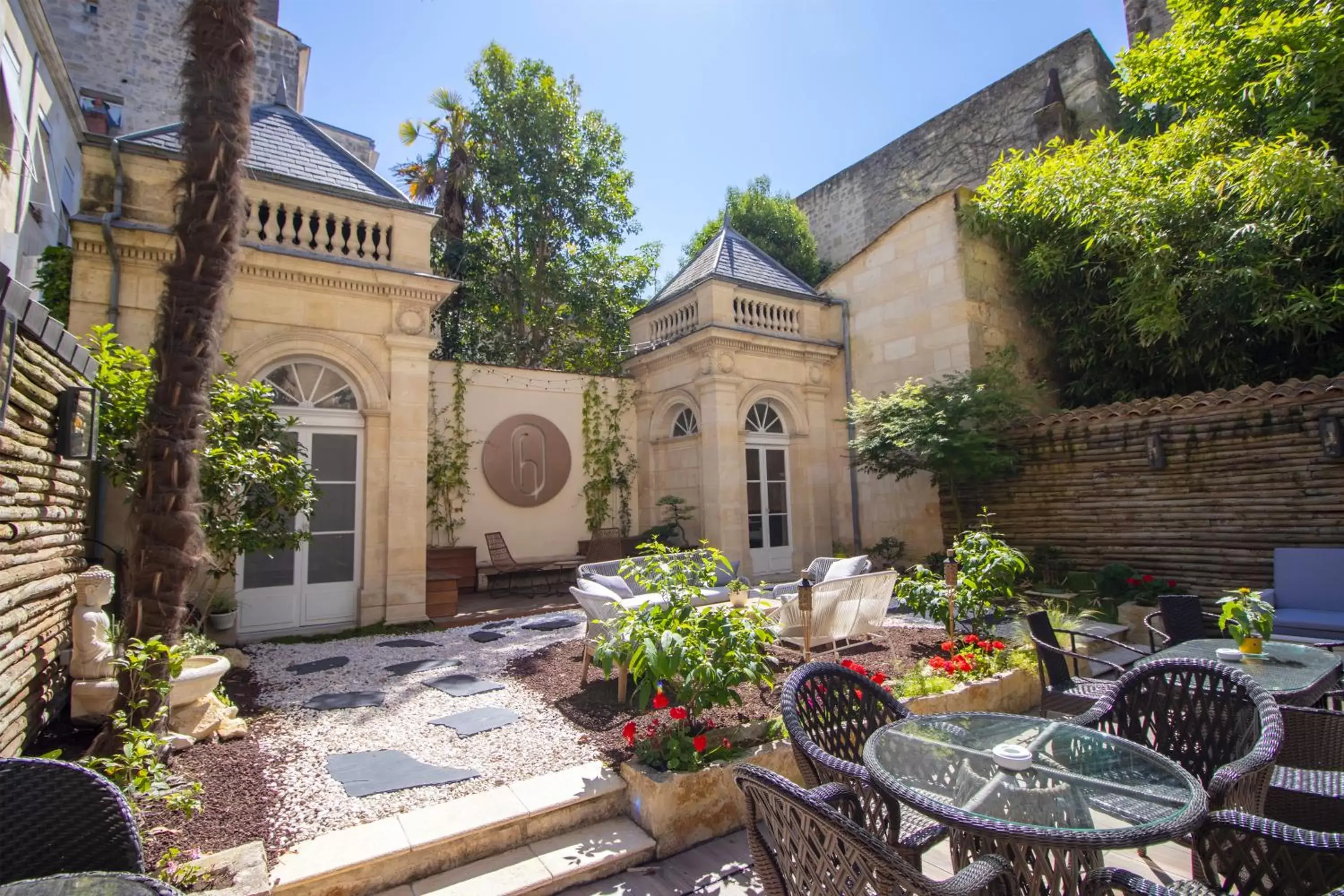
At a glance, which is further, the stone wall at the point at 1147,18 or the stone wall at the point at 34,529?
the stone wall at the point at 1147,18

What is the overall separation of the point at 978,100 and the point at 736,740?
16.4 meters

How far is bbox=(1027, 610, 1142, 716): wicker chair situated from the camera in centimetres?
359

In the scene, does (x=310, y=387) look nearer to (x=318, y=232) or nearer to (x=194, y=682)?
(x=318, y=232)

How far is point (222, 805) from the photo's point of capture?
2.90 m

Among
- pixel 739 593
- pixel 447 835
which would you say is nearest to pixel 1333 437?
pixel 739 593

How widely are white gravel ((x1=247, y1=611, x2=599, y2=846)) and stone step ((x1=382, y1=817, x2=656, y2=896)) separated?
1.69 ft

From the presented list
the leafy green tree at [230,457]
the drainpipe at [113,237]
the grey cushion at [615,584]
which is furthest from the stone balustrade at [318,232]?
the grey cushion at [615,584]

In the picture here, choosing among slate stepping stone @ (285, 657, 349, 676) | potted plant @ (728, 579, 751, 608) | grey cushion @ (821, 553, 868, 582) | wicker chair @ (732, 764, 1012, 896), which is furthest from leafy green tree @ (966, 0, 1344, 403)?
slate stepping stone @ (285, 657, 349, 676)

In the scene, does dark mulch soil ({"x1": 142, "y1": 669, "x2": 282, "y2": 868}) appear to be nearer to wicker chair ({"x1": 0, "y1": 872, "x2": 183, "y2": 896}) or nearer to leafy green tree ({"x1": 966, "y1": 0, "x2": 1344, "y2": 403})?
wicker chair ({"x1": 0, "y1": 872, "x2": 183, "y2": 896})

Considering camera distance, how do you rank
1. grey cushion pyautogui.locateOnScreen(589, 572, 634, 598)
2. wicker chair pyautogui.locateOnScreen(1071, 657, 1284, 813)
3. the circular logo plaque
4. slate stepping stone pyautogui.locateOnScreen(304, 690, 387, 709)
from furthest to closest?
the circular logo plaque, grey cushion pyautogui.locateOnScreen(589, 572, 634, 598), slate stepping stone pyautogui.locateOnScreen(304, 690, 387, 709), wicker chair pyautogui.locateOnScreen(1071, 657, 1284, 813)

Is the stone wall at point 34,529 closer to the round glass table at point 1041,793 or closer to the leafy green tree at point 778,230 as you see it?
the round glass table at point 1041,793

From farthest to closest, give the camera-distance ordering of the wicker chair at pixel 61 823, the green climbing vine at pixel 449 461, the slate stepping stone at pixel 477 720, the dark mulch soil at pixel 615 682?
the green climbing vine at pixel 449 461
the slate stepping stone at pixel 477 720
the dark mulch soil at pixel 615 682
the wicker chair at pixel 61 823

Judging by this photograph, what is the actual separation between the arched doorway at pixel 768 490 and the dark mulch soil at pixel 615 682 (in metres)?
3.76

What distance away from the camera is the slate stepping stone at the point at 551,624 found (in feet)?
22.9
